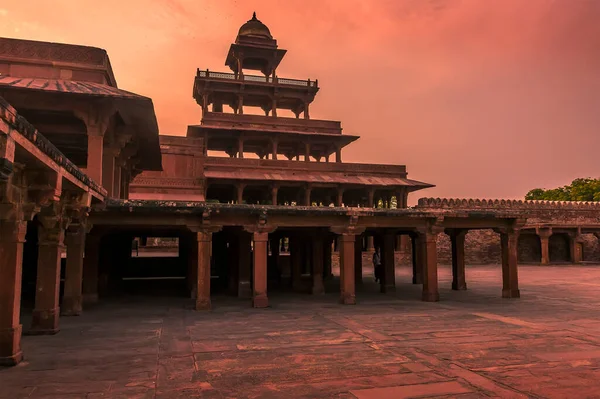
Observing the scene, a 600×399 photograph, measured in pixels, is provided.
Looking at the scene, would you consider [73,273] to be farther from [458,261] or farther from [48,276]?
[458,261]

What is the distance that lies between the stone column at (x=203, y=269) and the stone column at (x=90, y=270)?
11.7ft

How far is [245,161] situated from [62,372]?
26.2 metres

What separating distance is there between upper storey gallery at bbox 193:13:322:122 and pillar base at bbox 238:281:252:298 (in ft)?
71.6

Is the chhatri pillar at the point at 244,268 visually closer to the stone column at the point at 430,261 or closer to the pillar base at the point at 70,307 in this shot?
the pillar base at the point at 70,307

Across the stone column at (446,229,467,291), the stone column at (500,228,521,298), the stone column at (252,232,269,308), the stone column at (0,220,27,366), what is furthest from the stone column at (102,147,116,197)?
the stone column at (500,228,521,298)

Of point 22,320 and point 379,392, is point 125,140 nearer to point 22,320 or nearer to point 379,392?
point 22,320

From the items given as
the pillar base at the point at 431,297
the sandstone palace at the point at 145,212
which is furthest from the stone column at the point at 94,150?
the pillar base at the point at 431,297

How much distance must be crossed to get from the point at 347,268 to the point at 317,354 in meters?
6.82

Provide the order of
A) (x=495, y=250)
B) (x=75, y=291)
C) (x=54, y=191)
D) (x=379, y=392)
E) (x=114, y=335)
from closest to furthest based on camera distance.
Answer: (x=379, y=392) < (x=54, y=191) < (x=114, y=335) < (x=75, y=291) < (x=495, y=250)

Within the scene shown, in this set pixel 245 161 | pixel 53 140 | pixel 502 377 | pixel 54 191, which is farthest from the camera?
pixel 245 161

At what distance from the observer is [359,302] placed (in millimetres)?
14914

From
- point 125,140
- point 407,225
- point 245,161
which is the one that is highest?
point 245,161

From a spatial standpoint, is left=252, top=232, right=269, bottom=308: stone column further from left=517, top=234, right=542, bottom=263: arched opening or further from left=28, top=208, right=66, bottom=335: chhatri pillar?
left=517, top=234, right=542, bottom=263: arched opening

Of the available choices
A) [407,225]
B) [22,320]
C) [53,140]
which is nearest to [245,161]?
[53,140]
